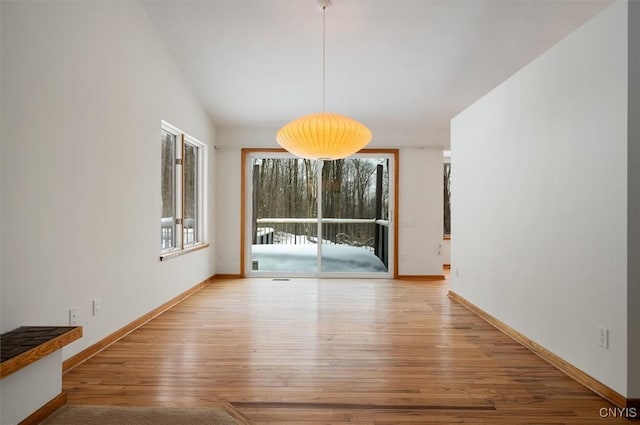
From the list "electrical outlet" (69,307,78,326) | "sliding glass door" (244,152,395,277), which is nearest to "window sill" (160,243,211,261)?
"sliding glass door" (244,152,395,277)

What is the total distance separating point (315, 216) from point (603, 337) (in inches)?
171

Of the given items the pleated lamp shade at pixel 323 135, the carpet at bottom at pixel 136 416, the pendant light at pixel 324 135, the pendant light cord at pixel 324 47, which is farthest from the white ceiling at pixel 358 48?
the carpet at bottom at pixel 136 416

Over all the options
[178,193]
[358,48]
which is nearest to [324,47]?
[358,48]

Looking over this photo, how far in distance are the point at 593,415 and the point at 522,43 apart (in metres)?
3.36

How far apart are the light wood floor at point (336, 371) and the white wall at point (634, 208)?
303 mm

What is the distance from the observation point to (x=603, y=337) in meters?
2.15

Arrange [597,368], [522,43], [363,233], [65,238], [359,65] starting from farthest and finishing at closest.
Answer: [363,233] < [359,65] < [522,43] < [65,238] < [597,368]

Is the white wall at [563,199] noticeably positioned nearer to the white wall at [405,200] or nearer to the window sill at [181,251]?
the white wall at [405,200]

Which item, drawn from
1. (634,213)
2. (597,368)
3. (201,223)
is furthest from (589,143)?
(201,223)

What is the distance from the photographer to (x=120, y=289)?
10.3 ft

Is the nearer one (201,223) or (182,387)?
(182,387)

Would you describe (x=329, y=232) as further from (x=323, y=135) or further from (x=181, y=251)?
(x=323, y=135)

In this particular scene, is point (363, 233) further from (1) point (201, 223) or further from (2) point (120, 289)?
(2) point (120, 289)

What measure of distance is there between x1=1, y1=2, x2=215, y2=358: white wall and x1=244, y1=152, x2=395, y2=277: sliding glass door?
231cm
